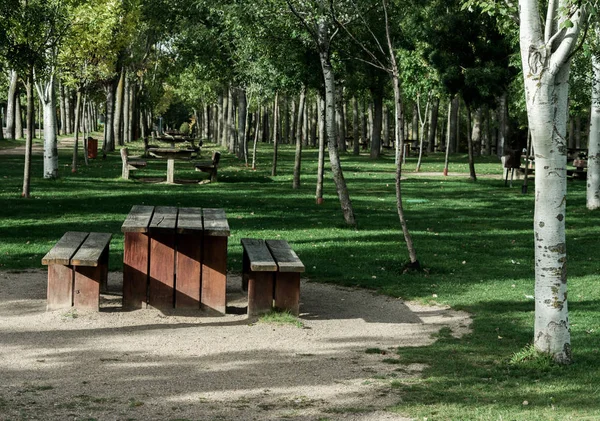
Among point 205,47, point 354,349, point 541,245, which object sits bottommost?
point 354,349

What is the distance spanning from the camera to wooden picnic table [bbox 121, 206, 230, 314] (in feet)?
30.8

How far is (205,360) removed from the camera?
758 cm

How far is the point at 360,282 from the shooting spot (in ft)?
38.4

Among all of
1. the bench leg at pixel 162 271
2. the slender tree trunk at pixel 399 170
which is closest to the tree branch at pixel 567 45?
the slender tree trunk at pixel 399 170

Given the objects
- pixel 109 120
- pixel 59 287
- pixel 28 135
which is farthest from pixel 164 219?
pixel 109 120

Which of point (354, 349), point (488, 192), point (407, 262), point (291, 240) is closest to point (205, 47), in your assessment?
point (488, 192)

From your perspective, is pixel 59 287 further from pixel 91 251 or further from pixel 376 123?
pixel 376 123

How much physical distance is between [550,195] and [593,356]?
1.47 m

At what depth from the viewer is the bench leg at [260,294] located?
914 cm

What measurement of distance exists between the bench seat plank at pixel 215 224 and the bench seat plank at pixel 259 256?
1.21 ft

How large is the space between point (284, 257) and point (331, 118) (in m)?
7.56

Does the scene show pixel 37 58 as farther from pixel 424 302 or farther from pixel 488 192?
pixel 488 192

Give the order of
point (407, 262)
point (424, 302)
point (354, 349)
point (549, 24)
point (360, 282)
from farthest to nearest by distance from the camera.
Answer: point (407, 262)
point (360, 282)
point (424, 302)
point (354, 349)
point (549, 24)

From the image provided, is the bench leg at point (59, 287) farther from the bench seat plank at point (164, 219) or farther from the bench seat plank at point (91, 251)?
the bench seat plank at point (164, 219)
